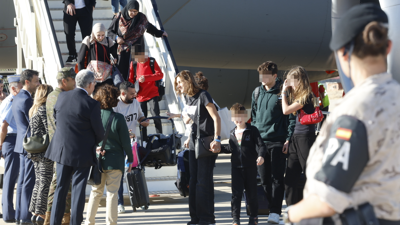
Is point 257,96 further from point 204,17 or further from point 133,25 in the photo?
point 204,17

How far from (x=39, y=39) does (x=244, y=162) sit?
4488 millimetres

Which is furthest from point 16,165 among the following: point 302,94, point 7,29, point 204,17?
point 7,29

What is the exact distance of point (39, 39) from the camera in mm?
6984

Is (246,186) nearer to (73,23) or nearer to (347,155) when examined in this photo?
(347,155)

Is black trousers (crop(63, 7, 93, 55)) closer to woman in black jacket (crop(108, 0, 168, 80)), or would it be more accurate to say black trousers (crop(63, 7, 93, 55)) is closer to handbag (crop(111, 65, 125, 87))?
woman in black jacket (crop(108, 0, 168, 80))

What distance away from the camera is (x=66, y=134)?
3457 millimetres

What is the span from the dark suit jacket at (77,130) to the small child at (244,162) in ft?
4.29

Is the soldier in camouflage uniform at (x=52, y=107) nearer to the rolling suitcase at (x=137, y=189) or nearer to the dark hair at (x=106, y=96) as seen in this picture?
the dark hair at (x=106, y=96)

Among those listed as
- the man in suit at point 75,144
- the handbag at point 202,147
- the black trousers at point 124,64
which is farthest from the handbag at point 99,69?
the handbag at point 202,147

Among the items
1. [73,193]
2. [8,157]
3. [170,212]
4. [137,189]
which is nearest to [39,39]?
[8,157]

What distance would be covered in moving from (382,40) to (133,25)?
4858 millimetres

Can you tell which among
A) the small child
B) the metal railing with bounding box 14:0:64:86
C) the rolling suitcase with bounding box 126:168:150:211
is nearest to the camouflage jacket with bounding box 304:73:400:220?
the small child

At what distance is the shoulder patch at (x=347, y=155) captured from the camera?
3.85 feet

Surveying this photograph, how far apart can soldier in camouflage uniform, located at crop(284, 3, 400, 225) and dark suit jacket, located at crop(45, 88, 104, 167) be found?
2439 mm
